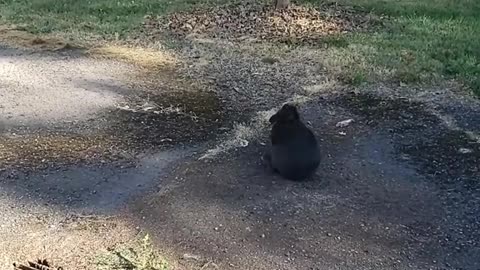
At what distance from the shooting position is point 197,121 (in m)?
7.01

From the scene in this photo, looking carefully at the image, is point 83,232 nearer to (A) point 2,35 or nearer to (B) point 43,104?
(B) point 43,104

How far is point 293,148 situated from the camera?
550 centimetres

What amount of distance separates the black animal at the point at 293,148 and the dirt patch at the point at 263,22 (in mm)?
4281

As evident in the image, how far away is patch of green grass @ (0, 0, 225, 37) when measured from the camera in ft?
34.3

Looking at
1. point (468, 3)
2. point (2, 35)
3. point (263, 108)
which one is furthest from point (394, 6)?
point (2, 35)

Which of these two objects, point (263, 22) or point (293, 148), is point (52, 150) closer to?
point (293, 148)

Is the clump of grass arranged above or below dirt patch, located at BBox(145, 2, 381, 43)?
above

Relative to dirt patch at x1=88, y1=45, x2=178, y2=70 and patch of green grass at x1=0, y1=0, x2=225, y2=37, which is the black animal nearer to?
dirt patch at x1=88, y1=45, x2=178, y2=70

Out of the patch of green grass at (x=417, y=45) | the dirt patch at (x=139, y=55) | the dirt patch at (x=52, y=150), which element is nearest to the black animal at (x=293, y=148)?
the dirt patch at (x=52, y=150)

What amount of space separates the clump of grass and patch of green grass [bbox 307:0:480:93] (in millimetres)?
4215

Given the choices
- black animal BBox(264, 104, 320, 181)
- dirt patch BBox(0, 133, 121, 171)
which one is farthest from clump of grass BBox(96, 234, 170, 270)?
dirt patch BBox(0, 133, 121, 171)

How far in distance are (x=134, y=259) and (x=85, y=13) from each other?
25.4 feet

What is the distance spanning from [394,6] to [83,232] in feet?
27.0

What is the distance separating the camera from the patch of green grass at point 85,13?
10469mm
